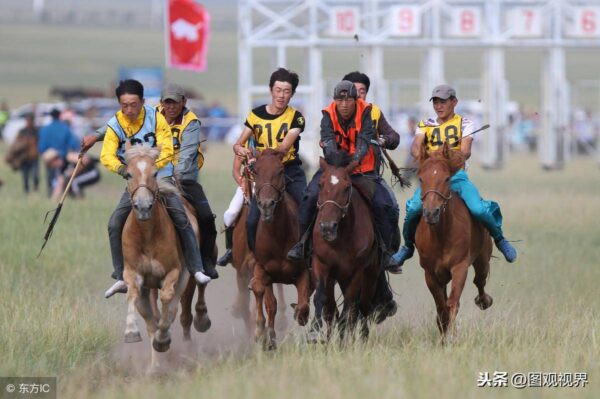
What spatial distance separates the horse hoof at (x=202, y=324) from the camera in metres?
13.9

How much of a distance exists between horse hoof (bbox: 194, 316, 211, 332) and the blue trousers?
95.1 inches

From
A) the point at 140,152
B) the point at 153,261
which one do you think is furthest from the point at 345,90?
the point at 153,261

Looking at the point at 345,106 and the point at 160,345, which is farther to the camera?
the point at 345,106

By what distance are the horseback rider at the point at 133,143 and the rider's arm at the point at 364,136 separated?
166 cm

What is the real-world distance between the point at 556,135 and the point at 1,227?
22.4 m

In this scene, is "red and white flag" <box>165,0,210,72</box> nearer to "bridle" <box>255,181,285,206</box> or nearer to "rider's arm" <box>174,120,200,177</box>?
"rider's arm" <box>174,120,200,177</box>

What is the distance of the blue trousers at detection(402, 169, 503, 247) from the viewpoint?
12.5 m

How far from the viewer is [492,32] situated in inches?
1435

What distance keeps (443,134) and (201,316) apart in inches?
128

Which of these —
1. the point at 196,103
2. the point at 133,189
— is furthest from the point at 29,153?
the point at 196,103

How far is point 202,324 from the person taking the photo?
13.9m

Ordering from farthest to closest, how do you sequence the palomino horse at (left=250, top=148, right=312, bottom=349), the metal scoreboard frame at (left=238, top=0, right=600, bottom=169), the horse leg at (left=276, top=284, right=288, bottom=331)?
the metal scoreboard frame at (left=238, top=0, right=600, bottom=169), the horse leg at (left=276, top=284, right=288, bottom=331), the palomino horse at (left=250, top=148, right=312, bottom=349)

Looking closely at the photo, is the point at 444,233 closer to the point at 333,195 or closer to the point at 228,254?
the point at 333,195

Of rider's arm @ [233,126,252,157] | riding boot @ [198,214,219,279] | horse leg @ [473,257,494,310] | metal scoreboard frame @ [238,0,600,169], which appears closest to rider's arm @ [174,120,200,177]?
rider's arm @ [233,126,252,157]
